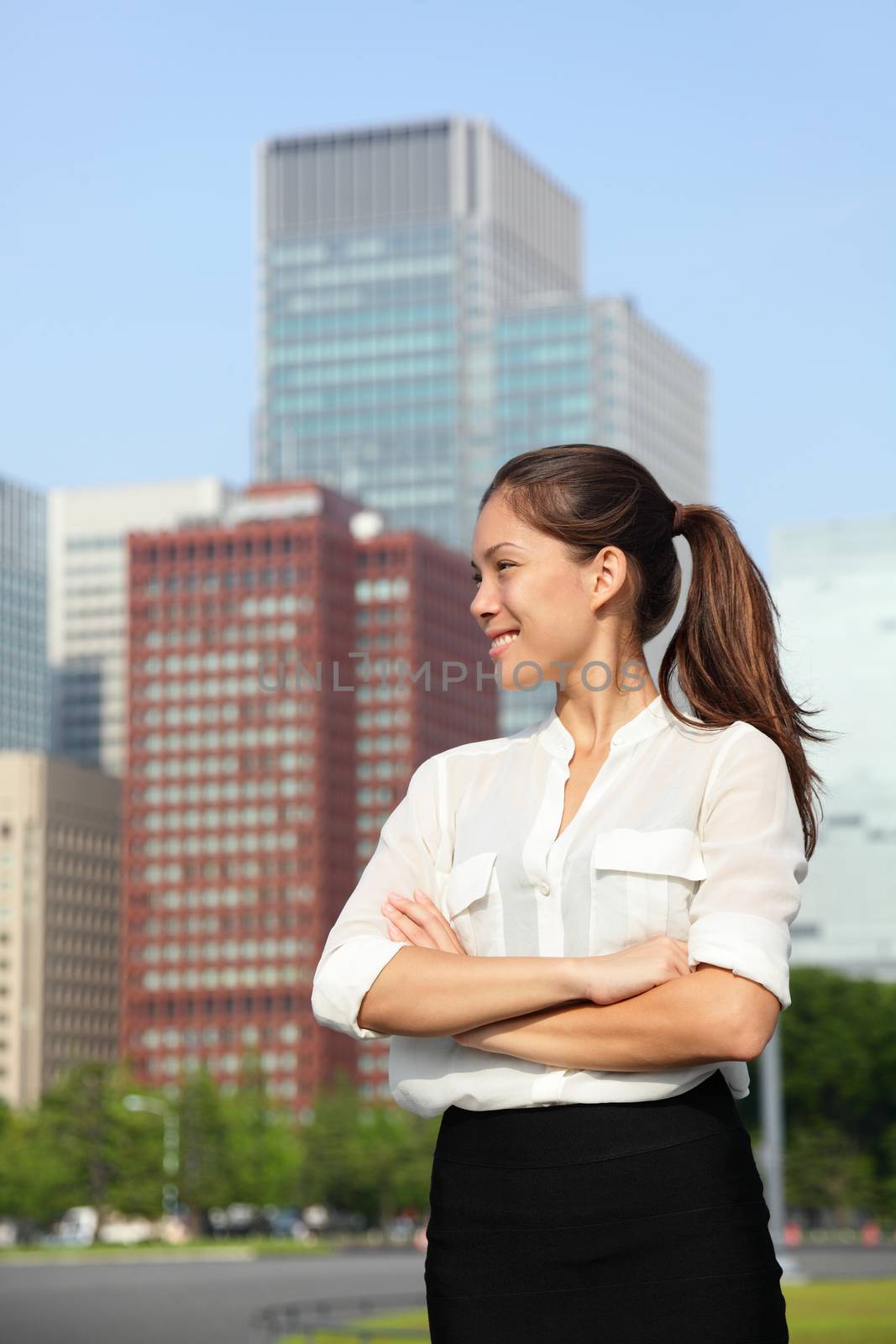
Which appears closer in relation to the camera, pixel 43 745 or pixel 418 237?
pixel 418 237

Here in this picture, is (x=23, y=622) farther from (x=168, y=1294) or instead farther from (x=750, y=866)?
(x=750, y=866)

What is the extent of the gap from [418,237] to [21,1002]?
6932 cm

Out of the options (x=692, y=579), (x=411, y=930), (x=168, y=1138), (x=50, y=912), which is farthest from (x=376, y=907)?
(x=50, y=912)

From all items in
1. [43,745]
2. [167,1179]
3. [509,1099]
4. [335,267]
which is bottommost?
[167,1179]

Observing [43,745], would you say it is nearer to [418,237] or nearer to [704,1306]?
[418,237]

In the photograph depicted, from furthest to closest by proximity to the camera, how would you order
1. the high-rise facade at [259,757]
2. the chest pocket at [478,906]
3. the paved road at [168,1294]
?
the high-rise facade at [259,757] < the paved road at [168,1294] < the chest pocket at [478,906]

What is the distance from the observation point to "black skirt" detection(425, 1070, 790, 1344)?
306cm

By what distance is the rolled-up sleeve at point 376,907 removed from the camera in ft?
10.8

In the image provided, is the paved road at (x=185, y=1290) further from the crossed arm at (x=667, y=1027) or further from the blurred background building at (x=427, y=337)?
the blurred background building at (x=427, y=337)

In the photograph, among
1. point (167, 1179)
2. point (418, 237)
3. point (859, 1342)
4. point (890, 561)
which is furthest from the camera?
point (418, 237)

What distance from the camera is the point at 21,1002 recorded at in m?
145

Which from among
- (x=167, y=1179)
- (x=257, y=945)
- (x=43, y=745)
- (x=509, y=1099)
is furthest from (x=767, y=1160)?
(x=43, y=745)

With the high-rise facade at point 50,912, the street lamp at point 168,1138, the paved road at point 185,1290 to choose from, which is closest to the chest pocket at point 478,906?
the paved road at point 185,1290

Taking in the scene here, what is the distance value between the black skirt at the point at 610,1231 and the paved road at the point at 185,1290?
15312 millimetres
